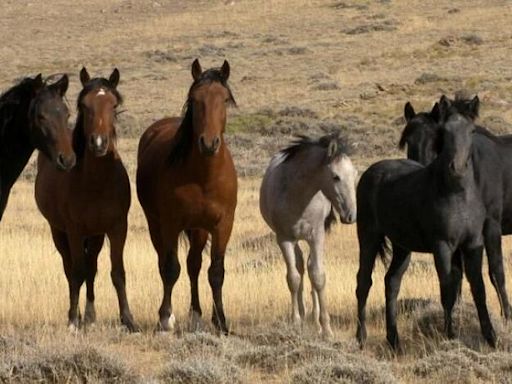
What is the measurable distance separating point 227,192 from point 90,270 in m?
1.68

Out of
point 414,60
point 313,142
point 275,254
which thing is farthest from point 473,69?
point 313,142

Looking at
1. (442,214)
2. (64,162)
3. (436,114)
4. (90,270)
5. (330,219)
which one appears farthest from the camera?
(330,219)

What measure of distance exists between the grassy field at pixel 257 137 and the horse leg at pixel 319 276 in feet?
0.53

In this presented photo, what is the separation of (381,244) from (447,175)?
1534 mm

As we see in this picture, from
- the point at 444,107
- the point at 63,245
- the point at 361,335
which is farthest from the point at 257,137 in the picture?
the point at 444,107

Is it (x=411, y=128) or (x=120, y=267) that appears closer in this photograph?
(x=120, y=267)

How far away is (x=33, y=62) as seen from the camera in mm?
52344

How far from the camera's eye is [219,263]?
30.7 feet

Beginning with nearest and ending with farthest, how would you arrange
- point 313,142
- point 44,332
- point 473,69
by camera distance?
point 44,332 → point 313,142 → point 473,69

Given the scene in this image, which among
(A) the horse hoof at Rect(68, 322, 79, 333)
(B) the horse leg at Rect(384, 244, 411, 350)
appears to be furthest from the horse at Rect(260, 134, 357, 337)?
(A) the horse hoof at Rect(68, 322, 79, 333)

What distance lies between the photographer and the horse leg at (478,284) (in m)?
8.07

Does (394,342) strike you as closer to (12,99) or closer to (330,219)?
(330,219)

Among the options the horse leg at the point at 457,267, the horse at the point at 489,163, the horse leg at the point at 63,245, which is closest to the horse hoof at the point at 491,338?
the horse leg at the point at 457,267

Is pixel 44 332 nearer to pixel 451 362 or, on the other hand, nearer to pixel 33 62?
pixel 451 362
